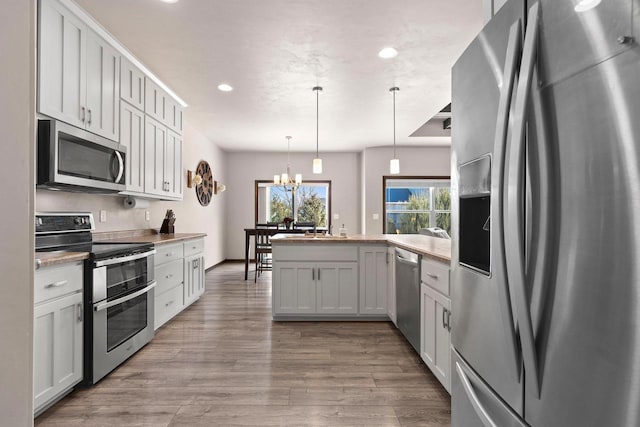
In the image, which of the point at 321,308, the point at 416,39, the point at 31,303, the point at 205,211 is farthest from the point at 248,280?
the point at 31,303

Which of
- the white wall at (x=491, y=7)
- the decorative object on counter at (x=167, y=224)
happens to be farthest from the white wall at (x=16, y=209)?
the decorative object on counter at (x=167, y=224)

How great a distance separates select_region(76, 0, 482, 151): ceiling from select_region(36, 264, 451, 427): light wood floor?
2.56 metres

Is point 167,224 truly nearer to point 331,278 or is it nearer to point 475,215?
point 331,278

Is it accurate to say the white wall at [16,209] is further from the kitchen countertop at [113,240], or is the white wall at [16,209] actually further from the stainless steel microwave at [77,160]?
the stainless steel microwave at [77,160]

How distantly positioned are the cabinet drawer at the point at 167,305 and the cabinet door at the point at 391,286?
2.18 meters

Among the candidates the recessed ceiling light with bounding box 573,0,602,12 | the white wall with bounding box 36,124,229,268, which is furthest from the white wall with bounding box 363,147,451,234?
the recessed ceiling light with bounding box 573,0,602,12

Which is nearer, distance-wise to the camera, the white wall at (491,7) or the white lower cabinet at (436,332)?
the white wall at (491,7)

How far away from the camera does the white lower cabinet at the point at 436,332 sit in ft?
6.59

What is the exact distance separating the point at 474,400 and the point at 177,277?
3.28 meters

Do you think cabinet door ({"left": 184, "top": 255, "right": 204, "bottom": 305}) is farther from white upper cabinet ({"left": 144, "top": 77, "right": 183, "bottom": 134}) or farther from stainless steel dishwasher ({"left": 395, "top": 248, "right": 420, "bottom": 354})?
stainless steel dishwasher ({"left": 395, "top": 248, "right": 420, "bottom": 354})

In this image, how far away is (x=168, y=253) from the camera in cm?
349

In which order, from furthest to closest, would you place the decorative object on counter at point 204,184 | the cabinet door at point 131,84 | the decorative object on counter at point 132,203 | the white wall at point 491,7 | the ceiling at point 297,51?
the decorative object on counter at point 204,184, the decorative object on counter at point 132,203, the cabinet door at point 131,84, the ceiling at point 297,51, the white wall at point 491,7

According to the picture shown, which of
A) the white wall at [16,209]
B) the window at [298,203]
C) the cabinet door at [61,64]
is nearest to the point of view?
the white wall at [16,209]

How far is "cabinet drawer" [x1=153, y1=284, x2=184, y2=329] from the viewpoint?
10.6 ft
